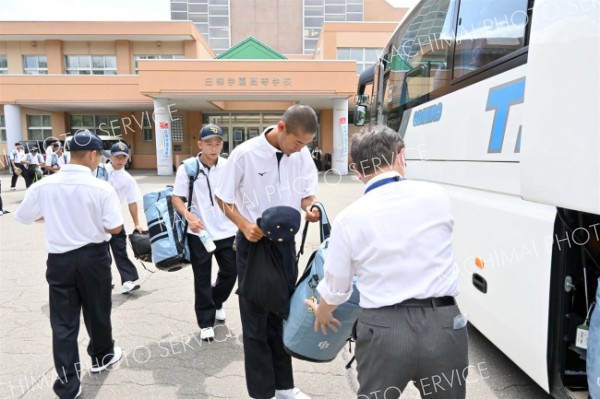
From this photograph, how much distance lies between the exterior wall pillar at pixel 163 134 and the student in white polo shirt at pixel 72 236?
18794 mm

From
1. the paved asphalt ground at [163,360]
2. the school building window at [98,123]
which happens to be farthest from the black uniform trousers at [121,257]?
the school building window at [98,123]

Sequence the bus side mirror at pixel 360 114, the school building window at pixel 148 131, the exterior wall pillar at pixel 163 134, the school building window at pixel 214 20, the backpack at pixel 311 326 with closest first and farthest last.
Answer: the backpack at pixel 311 326 < the bus side mirror at pixel 360 114 < the exterior wall pillar at pixel 163 134 < the school building window at pixel 148 131 < the school building window at pixel 214 20

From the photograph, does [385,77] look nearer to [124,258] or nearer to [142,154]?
[124,258]

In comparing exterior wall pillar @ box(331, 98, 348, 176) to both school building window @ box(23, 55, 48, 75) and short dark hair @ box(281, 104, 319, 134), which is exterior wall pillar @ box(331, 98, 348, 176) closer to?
short dark hair @ box(281, 104, 319, 134)

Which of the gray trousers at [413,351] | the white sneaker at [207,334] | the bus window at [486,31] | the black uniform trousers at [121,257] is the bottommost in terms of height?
the white sneaker at [207,334]

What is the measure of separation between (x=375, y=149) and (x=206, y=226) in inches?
94.9

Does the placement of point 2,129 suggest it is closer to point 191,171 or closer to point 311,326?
point 191,171

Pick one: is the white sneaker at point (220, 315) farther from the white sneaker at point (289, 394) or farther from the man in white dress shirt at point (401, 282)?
the man in white dress shirt at point (401, 282)

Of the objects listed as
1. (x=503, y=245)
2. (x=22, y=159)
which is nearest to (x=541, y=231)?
(x=503, y=245)

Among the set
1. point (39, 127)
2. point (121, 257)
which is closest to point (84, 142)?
point (121, 257)

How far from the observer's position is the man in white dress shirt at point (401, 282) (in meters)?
1.59

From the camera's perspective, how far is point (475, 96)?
3053 millimetres

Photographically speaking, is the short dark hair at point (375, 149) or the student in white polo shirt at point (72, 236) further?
the student in white polo shirt at point (72, 236)

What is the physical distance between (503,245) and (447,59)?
176 cm
